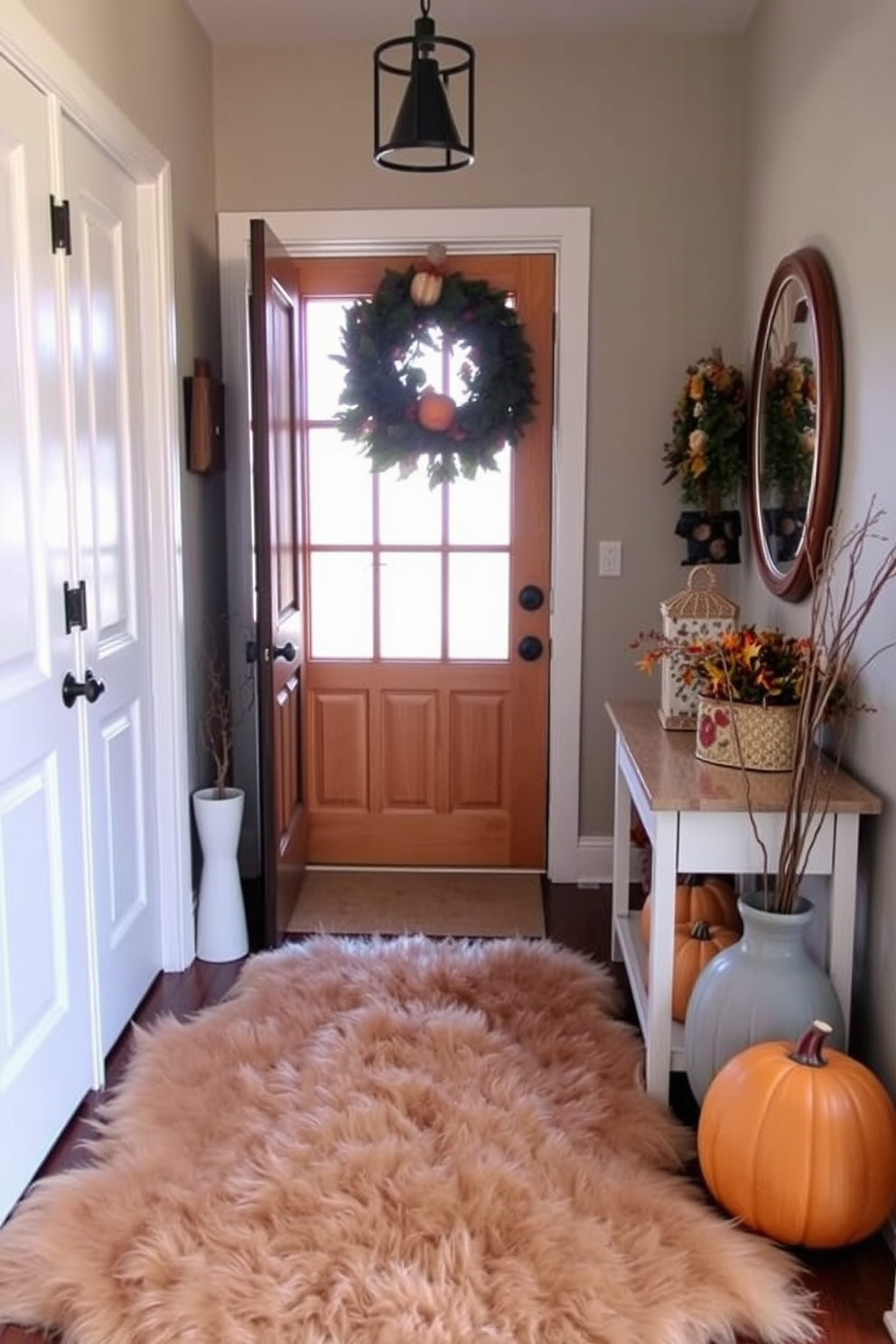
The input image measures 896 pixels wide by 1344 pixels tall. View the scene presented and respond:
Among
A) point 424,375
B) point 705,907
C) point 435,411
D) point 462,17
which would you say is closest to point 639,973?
point 705,907

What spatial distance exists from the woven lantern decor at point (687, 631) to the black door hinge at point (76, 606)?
133cm

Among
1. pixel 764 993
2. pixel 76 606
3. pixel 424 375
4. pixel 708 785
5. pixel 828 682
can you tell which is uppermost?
pixel 424 375

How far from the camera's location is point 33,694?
6.91 ft

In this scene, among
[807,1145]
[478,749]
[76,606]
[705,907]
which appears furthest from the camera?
[478,749]

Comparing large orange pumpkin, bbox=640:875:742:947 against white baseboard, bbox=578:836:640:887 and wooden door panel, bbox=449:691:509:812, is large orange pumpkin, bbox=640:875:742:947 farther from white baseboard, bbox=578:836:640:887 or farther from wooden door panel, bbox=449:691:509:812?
wooden door panel, bbox=449:691:509:812

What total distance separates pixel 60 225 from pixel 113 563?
2.47 feet

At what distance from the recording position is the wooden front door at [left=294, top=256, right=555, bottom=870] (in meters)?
3.57

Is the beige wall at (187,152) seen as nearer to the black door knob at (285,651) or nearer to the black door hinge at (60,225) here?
the black door knob at (285,651)

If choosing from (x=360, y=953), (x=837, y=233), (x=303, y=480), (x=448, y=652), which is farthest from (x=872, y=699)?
(x=303, y=480)

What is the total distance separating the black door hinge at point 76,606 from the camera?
2.27 metres

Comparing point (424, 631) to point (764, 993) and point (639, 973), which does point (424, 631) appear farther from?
point (764, 993)

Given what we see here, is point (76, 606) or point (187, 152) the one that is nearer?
point (76, 606)

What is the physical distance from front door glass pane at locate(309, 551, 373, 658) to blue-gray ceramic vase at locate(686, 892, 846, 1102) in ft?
6.12

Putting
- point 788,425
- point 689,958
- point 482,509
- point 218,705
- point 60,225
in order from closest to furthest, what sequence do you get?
point 60,225, point 689,958, point 788,425, point 218,705, point 482,509
